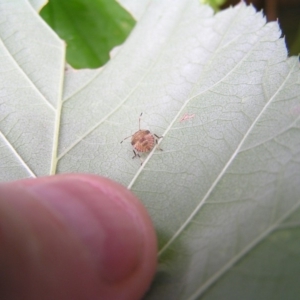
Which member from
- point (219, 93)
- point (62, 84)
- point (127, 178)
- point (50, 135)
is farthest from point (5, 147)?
point (219, 93)

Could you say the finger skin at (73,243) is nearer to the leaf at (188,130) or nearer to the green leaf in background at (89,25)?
the leaf at (188,130)

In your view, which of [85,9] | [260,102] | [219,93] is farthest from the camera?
[85,9]

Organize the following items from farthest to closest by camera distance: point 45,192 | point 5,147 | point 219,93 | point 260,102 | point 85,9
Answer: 1. point 85,9
2. point 5,147
3. point 219,93
4. point 260,102
5. point 45,192

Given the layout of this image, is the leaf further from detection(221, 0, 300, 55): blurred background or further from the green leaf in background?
detection(221, 0, 300, 55): blurred background

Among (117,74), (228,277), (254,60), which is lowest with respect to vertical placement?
(228,277)

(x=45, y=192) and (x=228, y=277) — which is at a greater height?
(x=228, y=277)

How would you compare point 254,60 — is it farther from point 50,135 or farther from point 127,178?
point 50,135

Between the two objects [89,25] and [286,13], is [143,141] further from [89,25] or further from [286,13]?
[286,13]
